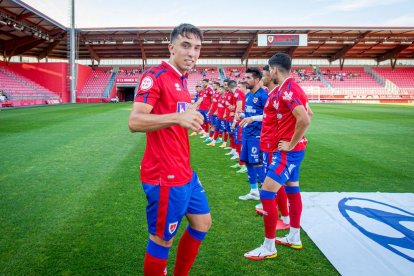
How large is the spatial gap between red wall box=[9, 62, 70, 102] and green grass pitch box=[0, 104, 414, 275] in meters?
32.5

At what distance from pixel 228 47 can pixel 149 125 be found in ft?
154

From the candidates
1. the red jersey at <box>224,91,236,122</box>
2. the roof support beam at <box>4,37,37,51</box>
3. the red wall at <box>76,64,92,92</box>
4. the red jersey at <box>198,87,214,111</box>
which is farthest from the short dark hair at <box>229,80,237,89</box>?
the roof support beam at <box>4,37,37,51</box>

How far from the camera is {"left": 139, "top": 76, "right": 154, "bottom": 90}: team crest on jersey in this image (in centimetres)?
222

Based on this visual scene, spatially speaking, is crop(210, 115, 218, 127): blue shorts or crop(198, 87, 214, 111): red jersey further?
crop(198, 87, 214, 111): red jersey

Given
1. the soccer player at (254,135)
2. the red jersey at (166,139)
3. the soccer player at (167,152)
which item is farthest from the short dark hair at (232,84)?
the red jersey at (166,139)

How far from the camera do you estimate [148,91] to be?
7.27 ft

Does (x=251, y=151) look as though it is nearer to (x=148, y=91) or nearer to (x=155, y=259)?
(x=155, y=259)

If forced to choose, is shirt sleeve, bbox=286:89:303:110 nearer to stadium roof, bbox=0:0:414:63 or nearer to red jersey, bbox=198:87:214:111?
red jersey, bbox=198:87:214:111

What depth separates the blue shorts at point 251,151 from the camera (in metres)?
5.64

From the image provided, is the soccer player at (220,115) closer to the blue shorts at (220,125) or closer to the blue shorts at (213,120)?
the blue shorts at (220,125)

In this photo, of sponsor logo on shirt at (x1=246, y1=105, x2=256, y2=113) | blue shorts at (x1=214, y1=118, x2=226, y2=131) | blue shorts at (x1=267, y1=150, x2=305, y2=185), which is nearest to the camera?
blue shorts at (x1=267, y1=150, x2=305, y2=185)

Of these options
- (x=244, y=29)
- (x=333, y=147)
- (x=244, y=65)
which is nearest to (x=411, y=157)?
(x=333, y=147)

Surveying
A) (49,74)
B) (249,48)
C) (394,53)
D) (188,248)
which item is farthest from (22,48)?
(394,53)

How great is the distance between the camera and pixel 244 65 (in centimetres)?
5166
